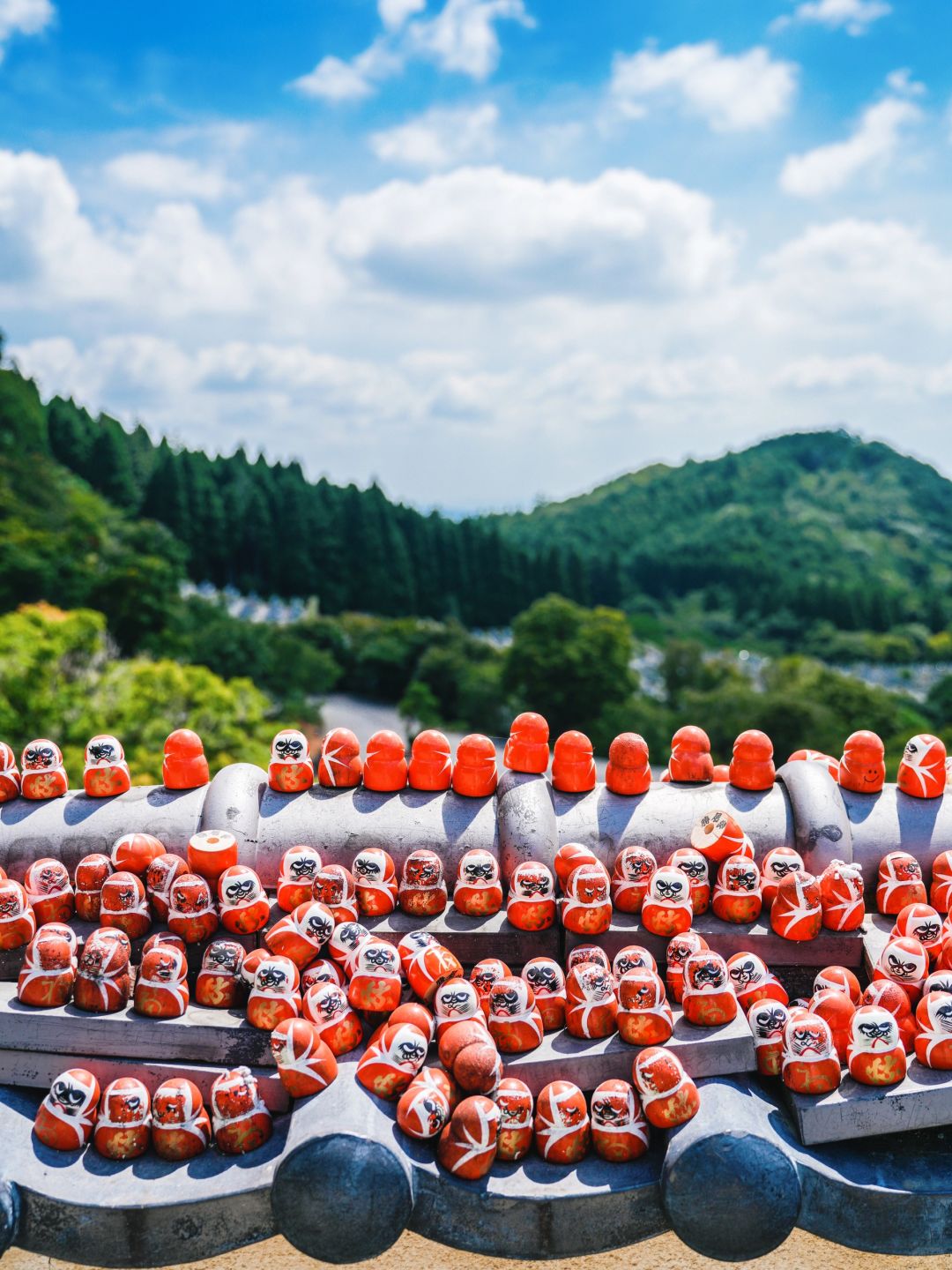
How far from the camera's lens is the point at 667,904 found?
518 centimetres

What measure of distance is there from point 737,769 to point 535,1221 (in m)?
2.69

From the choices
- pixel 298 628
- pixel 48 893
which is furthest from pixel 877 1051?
pixel 298 628

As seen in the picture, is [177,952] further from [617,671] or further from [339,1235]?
[617,671]

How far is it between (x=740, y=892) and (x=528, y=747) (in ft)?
4.73

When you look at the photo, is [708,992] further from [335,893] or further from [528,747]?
[335,893]

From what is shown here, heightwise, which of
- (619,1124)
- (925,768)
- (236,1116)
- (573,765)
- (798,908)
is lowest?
(619,1124)

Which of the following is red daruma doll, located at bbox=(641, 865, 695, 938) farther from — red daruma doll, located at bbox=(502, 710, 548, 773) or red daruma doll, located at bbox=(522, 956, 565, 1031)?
red daruma doll, located at bbox=(502, 710, 548, 773)

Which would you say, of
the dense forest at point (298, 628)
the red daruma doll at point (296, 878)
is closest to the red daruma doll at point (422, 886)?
the red daruma doll at point (296, 878)

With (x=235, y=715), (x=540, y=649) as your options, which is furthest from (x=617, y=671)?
(x=235, y=715)

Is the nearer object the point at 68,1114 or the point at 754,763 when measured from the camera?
the point at 68,1114

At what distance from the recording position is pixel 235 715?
930 inches

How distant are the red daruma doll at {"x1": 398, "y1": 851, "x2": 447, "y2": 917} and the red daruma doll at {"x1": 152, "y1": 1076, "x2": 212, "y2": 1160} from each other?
4.62 ft

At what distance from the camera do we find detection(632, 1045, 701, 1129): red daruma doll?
14.4ft

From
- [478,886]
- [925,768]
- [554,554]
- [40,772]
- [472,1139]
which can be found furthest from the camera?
[554,554]
